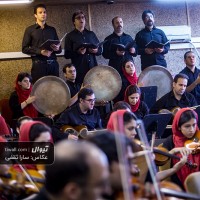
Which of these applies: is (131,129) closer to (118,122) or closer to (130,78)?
(118,122)

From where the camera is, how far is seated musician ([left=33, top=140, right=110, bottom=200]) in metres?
1.33

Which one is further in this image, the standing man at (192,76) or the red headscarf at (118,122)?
the standing man at (192,76)

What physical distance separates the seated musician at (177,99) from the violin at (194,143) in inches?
64.7

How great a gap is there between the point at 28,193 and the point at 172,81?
134 inches

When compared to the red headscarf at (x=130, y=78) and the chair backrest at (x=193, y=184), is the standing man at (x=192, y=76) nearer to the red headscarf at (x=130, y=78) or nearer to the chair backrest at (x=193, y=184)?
the red headscarf at (x=130, y=78)

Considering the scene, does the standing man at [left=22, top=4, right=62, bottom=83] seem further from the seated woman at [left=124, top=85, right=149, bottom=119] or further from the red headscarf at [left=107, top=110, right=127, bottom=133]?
the red headscarf at [left=107, top=110, right=127, bottom=133]

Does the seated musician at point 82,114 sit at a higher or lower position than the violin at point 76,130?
higher

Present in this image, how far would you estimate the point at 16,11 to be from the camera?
6148mm

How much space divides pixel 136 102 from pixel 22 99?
104cm

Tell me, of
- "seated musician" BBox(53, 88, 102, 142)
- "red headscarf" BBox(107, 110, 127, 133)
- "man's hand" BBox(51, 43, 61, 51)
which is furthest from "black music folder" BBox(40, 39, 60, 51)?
"red headscarf" BBox(107, 110, 127, 133)

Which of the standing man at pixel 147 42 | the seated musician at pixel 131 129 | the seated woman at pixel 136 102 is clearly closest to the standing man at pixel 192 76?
the standing man at pixel 147 42

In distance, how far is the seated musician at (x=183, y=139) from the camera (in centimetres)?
337

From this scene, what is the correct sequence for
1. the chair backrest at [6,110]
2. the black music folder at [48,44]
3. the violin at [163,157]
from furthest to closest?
the chair backrest at [6,110] → the black music folder at [48,44] → the violin at [163,157]

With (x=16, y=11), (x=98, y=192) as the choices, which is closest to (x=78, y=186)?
(x=98, y=192)
